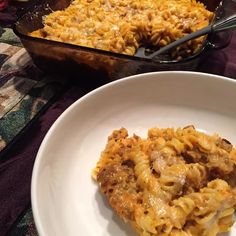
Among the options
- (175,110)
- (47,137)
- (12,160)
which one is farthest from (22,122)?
(175,110)

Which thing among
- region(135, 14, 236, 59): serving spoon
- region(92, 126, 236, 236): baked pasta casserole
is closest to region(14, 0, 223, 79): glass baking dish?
region(135, 14, 236, 59): serving spoon

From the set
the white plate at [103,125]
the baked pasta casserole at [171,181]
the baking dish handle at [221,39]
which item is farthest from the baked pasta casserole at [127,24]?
the baked pasta casserole at [171,181]

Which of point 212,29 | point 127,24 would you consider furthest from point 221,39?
point 127,24

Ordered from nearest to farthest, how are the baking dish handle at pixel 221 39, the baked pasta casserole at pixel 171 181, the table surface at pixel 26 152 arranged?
the baked pasta casserole at pixel 171 181 → the table surface at pixel 26 152 → the baking dish handle at pixel 221 39

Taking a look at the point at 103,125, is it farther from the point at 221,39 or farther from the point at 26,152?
the point at 221,39

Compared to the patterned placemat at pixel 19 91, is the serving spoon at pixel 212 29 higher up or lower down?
higher up

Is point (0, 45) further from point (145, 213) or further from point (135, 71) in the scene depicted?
point (145, 213)

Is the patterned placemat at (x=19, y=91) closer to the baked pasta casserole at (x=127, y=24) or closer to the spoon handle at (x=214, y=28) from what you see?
the baked pasta casserole at (x=127, y=24)
